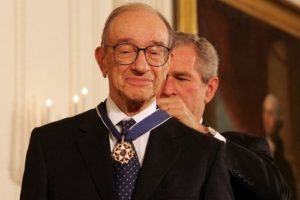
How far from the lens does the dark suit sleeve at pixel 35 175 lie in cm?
176

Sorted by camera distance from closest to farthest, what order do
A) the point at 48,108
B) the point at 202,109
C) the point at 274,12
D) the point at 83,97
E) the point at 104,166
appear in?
the point at 104,166 → the point at 202,109 → the point at 48,108 → the point at 83,97 → the point at 274,12

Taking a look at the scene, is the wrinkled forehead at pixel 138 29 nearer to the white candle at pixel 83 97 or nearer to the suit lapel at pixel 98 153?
the suit lapel at pixel 98 153

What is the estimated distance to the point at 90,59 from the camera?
3.59m

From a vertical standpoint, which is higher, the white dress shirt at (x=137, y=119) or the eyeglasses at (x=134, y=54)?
the eyeglasses at (x=134, y=54)

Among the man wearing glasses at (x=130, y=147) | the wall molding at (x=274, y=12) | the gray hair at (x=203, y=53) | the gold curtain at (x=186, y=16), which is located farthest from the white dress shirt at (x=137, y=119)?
the wall molding at (x=274, y=12)

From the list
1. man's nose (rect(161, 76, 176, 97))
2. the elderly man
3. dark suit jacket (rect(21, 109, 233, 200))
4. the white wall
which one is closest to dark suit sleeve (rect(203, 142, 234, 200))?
dark suit jacket (rect(21, 109, 233, 200))

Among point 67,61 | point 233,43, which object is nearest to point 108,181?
point 67,61

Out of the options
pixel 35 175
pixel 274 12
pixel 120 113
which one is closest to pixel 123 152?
pixel 120 113

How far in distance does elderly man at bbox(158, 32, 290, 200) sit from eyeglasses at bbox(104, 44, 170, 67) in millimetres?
670

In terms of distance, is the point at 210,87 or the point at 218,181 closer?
the point at 218,181

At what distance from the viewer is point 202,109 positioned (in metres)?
2.81

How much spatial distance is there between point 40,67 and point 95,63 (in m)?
0.41

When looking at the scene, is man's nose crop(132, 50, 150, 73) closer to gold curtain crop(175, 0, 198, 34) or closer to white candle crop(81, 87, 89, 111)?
white candle crop(81, 87, 89, 111)

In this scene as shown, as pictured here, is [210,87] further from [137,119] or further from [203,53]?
[137,119]
